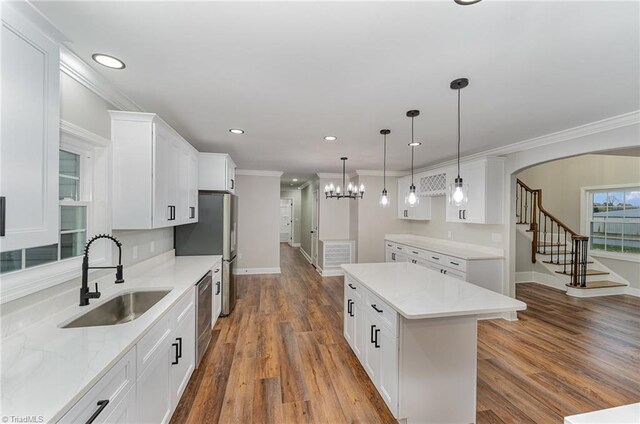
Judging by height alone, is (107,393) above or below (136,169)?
below

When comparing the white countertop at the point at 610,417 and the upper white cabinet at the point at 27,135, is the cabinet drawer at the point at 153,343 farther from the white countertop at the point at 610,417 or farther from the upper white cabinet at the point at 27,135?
the white countertop at the point at 610,417

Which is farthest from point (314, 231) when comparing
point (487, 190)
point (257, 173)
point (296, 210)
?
point (487, 190)

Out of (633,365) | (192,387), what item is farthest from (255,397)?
(633,365)

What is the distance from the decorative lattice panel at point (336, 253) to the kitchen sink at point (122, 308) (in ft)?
14.4

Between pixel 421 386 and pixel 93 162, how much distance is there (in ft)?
9.96

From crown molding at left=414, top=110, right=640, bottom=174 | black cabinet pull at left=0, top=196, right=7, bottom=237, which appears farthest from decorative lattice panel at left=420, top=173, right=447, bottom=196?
black cabinet pull at left=0, top=196, right=7, bottom=237

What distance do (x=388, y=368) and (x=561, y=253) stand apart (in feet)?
19.7

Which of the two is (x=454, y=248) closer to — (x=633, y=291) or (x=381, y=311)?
(x=381, y=311)

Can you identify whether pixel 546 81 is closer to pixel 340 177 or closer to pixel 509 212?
pixel 509 212

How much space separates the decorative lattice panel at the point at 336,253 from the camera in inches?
247

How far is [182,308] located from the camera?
2107mm

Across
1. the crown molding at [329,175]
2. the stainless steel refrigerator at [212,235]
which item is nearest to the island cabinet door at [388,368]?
the stainless steel refrigerator at [212,235]

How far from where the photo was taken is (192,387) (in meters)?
2.26

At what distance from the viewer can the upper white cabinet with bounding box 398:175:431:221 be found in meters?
5.51
